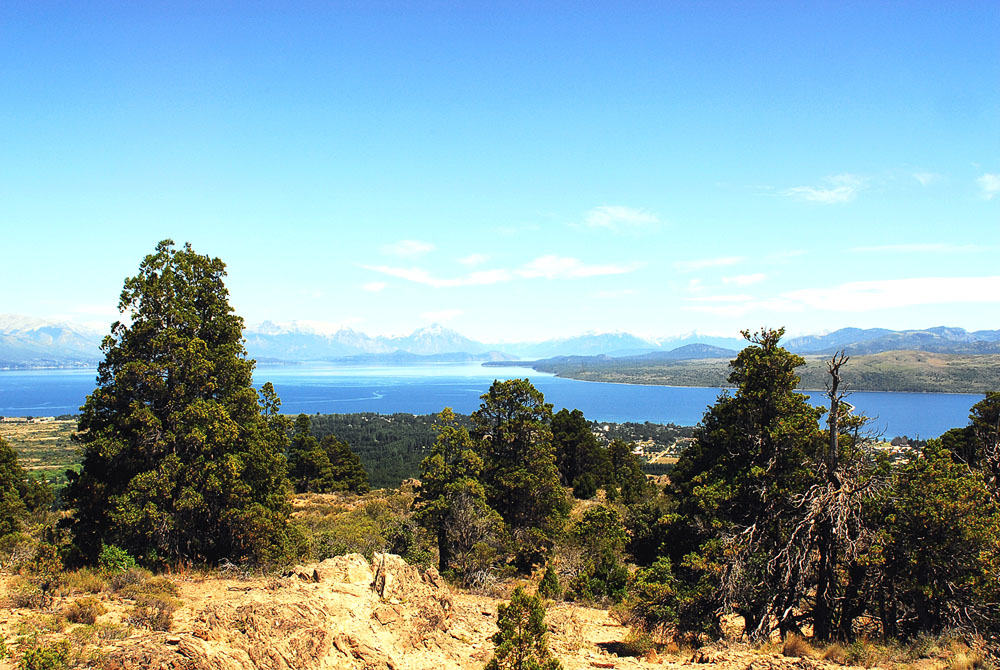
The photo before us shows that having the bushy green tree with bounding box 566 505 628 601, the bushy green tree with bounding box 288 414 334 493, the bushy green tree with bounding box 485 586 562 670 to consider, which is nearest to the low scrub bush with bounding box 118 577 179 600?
the bushy green tree with bounding box 485 586 562 670

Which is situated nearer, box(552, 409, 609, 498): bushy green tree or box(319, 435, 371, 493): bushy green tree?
→ box(552, 409, 609, 498): bushy green tree

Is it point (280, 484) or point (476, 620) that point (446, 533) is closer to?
point (280, 484)

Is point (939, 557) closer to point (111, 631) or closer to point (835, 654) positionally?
point (835, 654)

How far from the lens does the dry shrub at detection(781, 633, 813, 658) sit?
30.3ft

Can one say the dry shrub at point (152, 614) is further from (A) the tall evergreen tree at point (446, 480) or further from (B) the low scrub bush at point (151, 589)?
(A) the tall evergreen tree at point (446, 480)

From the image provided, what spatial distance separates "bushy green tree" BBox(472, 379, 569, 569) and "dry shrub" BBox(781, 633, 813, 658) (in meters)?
11.2

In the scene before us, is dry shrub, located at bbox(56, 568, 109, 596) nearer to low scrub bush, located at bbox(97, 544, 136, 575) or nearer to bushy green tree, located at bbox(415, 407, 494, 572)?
low scrub bush, located at bbox(97, 544, 136, 575)

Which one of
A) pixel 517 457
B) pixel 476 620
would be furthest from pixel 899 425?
pixel 476 620

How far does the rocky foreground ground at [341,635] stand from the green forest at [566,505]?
5.25 ft

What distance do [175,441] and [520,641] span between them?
11.1m

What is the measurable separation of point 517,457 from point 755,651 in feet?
41.3

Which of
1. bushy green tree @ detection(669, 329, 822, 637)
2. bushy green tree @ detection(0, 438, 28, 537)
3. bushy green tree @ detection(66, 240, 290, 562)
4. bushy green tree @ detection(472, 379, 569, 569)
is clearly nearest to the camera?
bushy green tree @ detection(669, 329, 822, 637)

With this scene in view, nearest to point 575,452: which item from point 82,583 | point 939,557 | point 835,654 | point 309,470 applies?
point 309,470

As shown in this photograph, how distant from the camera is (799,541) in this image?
10.8 m
